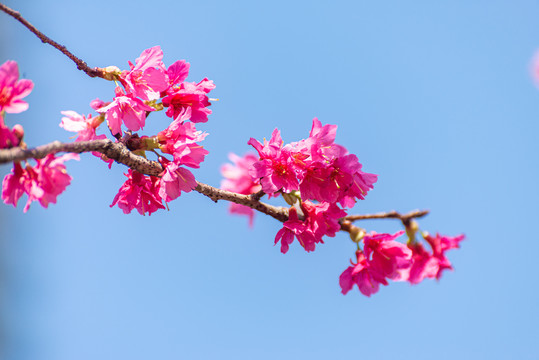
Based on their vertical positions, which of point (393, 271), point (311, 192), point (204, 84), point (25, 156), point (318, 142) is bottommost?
point (25, 156)

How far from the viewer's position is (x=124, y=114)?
6.42ft

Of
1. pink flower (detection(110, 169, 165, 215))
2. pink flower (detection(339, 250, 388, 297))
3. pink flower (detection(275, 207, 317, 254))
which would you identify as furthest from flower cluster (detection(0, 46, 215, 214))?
pink flower (detection(339, 250, 388, 297))

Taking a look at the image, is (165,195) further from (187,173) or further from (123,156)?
(123,156)

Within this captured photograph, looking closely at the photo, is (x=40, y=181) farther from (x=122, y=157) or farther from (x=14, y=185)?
(x=122, y=157)

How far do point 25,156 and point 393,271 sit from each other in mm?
1819

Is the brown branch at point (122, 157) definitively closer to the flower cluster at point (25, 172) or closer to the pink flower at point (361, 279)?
the flower cluster at point (25, 172)

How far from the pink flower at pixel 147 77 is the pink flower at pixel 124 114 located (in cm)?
6

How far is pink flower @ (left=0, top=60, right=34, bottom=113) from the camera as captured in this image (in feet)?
5.21

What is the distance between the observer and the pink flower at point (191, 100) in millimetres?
2098

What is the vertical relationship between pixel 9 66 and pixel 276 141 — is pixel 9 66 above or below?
below

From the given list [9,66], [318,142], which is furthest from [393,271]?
[9,66]

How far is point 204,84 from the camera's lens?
216 cm

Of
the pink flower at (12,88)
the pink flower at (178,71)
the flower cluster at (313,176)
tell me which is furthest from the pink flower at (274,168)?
the pink flower at (12,88)

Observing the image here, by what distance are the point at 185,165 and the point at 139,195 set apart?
0.32m
